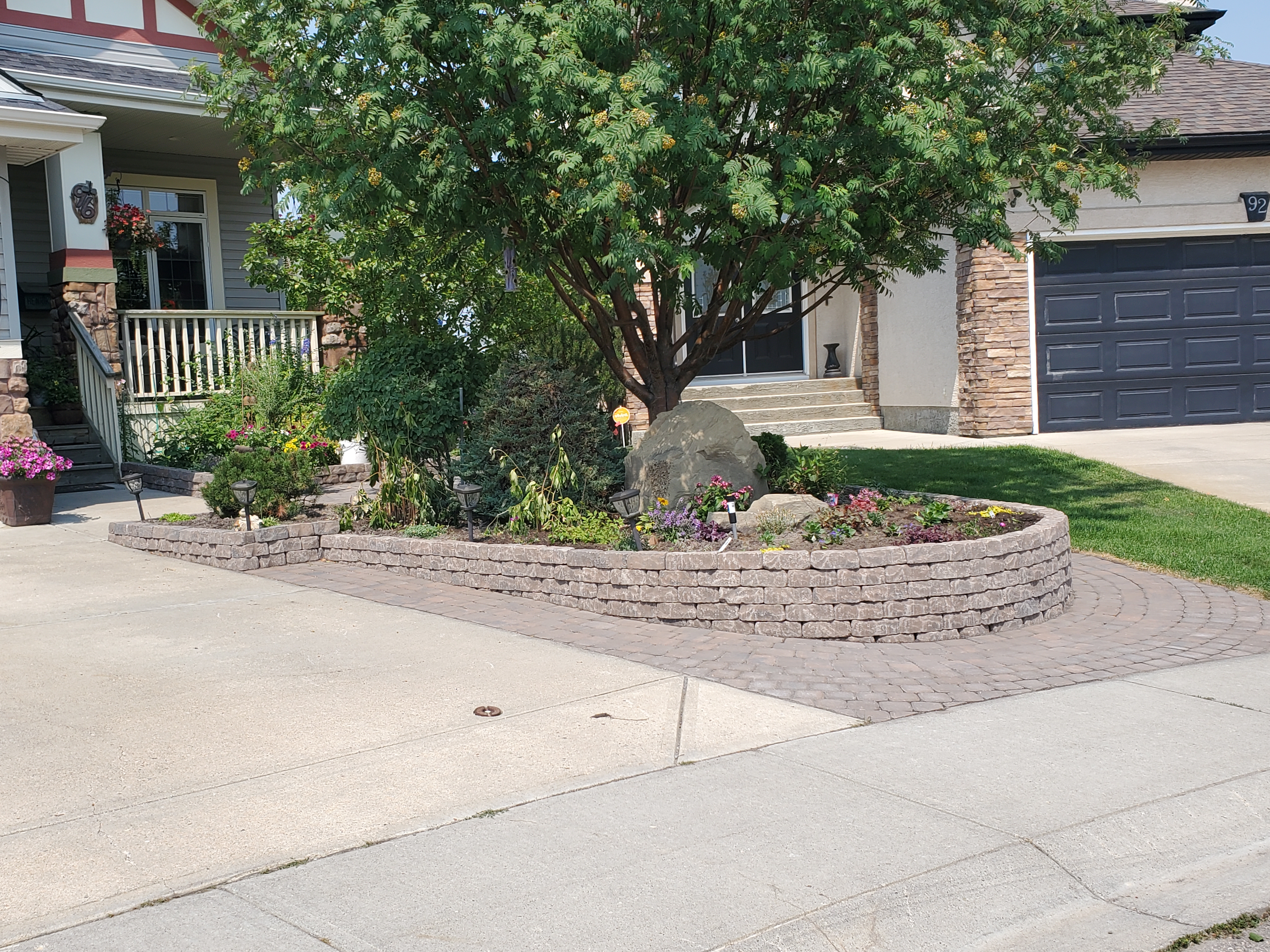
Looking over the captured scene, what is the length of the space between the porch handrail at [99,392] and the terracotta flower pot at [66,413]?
0.27 feet

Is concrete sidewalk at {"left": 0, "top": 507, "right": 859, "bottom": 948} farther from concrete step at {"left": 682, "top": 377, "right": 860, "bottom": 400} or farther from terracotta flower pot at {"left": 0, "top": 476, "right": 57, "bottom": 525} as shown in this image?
concrete step at {"left": 682, "top": 377, "right": 860, "bottom": 400}

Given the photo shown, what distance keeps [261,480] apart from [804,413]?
390 inches

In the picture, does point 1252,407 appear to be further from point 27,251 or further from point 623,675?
point 27,251

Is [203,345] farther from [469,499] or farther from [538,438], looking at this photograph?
[469,499]

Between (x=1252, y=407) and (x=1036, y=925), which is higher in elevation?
(x=1252, y=407)

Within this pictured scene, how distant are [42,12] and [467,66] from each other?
11.0 m

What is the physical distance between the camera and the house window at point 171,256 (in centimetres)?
1691

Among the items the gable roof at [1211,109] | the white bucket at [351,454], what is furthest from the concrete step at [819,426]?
the white bucket at [351,454]

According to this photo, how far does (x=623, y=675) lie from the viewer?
611 centimetres

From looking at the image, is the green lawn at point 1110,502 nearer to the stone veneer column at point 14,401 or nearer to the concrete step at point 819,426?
the concrete step at point 819,426

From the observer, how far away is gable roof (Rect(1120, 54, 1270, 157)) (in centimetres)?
1540

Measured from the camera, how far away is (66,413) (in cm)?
1376

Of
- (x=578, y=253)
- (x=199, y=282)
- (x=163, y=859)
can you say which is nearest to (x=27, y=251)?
(x=199, y=282)

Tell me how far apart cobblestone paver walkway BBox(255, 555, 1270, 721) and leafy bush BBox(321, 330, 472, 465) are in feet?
6.17
